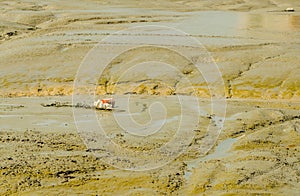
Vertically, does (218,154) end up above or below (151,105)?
below

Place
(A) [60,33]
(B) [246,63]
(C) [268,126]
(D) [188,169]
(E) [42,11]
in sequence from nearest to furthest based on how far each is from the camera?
(D) [188,169], (C) [268,126], (B) [246,63], (A) [60,33], (E) [42,11]

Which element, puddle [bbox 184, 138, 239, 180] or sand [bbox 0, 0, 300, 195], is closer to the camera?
sand [bbox 0, 0, 300, 195]

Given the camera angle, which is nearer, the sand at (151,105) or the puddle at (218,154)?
the sand at (151,105)

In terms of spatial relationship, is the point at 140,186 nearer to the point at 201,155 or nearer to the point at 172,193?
the point at 172,193

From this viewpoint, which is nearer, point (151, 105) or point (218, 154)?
point (218, 154)

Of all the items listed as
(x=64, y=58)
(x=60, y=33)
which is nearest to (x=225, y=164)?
(x=64, y=58)

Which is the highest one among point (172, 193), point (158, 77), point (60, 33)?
point (60, 33)

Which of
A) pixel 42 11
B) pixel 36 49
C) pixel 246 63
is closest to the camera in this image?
pixel 246 63

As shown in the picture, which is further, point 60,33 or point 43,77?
point 60,33
